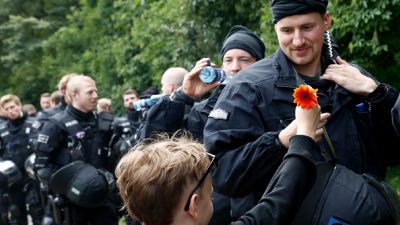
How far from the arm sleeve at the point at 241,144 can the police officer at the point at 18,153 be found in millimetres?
8402

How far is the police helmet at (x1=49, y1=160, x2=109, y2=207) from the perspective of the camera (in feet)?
24.6

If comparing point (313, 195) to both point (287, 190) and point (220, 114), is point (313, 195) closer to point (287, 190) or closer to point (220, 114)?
point (287, 190)

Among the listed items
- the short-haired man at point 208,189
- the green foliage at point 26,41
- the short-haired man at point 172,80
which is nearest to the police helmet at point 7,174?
the short-haired man at point 172,80

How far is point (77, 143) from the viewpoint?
323 inches

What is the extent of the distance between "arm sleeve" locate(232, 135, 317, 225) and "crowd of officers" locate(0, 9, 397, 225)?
29 centimetres

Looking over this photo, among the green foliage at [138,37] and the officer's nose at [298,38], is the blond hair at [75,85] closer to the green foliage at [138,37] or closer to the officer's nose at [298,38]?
the green foliage at [138,37]

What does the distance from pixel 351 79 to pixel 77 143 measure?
5.20 meters

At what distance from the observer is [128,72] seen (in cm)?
1736

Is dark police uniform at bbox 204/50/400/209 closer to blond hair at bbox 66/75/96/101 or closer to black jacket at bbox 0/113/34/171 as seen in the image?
blond hair at bbox 66/75/96/101

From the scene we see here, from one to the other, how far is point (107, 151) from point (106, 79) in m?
11.6

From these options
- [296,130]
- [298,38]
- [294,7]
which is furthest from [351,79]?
[296,130]

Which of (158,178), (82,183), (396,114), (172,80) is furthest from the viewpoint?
(82,183)

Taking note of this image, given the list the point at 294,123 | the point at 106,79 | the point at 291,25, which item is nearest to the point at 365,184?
the point at 294,123

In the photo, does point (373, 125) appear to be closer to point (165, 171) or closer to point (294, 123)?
point (294, 123)
